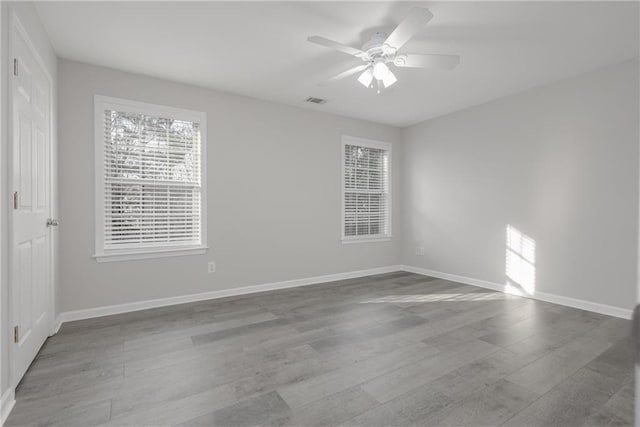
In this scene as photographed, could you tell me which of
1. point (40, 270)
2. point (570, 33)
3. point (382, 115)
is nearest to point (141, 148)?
point (40, 270)

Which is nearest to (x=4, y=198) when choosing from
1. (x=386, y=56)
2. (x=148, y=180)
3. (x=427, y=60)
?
(x=148, y=180)

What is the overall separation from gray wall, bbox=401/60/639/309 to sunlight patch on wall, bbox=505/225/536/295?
0.07m

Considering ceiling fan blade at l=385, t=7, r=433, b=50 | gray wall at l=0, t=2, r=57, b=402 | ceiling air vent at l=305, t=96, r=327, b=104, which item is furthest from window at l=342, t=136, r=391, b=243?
gray wall at l=0, t=2, r=57, b=402

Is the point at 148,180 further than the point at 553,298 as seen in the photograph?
No

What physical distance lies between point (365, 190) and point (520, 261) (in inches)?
93.8

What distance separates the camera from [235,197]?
3.95m

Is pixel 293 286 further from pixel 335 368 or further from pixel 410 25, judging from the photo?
pixel 410 25

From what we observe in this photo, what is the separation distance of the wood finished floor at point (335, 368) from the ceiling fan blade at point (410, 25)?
225cm

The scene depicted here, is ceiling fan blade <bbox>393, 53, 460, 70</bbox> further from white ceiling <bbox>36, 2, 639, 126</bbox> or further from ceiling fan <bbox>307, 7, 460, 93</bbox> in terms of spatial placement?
white ceiling <bbox>36, 2, 639, 126</bbox>

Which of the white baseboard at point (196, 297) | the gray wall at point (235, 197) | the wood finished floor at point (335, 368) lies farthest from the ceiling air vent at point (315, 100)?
the wood finished floor at point (335, 368)

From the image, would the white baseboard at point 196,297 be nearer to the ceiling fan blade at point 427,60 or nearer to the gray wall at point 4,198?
the gray wall at point 4,198

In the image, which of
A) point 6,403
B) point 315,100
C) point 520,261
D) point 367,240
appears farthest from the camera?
point 367,240

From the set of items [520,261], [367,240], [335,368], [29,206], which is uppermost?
[29,206]

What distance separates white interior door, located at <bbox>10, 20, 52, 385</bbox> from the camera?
1.86 meters
